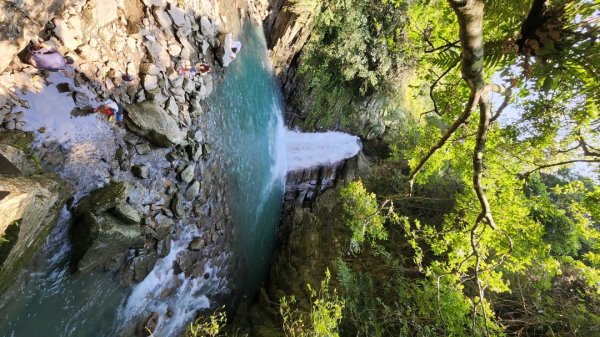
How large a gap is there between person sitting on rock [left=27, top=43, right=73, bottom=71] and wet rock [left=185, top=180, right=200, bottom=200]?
2777mm

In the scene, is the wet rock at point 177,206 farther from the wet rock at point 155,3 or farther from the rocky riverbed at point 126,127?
the wet rock at point 155,3

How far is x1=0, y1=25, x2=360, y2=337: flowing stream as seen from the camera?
168 inches

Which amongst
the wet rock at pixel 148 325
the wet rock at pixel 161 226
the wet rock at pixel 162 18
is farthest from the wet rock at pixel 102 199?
the wet rock at pixel 162 18

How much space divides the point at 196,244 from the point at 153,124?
257 centimetres

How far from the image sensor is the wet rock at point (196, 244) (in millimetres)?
6323

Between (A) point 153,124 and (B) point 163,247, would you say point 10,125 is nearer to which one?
(A) point 153,124

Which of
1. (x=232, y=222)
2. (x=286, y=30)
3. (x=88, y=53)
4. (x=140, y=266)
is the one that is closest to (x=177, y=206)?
(x=140, y=266)

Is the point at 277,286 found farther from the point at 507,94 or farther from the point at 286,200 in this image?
the point at 507,94

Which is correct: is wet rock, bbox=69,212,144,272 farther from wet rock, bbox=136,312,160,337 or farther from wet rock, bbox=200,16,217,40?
wet rock, bbox=200,16,217,40

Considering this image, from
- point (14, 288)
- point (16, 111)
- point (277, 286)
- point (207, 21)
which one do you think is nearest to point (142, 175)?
point (16, 111)

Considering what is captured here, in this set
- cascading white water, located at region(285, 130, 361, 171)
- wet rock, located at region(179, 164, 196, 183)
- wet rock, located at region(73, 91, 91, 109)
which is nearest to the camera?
wet rock, located at region(73, 91, 91, 109)

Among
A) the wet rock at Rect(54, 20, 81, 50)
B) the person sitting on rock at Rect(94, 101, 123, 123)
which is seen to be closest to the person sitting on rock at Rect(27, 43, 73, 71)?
the wet rock at Rect(54, 20, 81, 50)

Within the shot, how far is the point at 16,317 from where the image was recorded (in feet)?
13.0

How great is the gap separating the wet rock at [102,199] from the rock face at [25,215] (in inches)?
11.0
